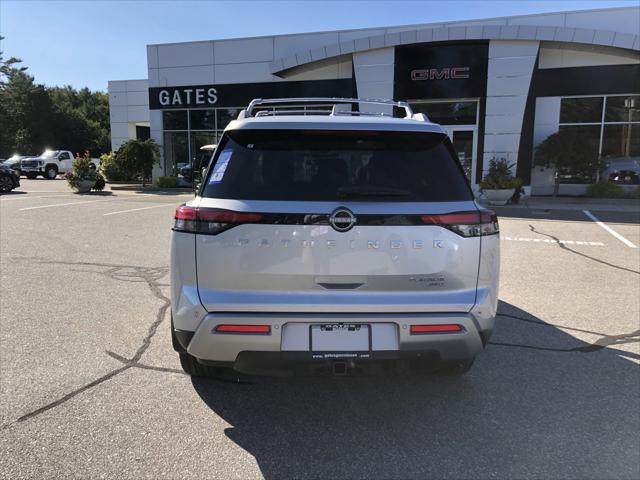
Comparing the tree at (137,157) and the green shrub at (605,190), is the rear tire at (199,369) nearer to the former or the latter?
the green shrub at (605,190)

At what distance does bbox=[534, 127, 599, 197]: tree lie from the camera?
1672 cm

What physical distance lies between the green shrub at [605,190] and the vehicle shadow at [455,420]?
48.7ft

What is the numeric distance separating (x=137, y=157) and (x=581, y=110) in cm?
1833

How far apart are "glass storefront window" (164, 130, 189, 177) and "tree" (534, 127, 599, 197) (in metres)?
15.5

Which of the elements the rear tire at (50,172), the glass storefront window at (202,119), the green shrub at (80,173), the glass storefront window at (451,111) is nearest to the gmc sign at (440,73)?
the glass storefront window at (451,111)

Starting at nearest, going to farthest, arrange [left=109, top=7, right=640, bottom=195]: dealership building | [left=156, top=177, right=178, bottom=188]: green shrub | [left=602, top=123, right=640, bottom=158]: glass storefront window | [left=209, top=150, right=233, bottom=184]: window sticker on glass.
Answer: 1. [left=209, top=150, right=233, bottom=184]: window sticker on glass
2. [left=109, top=7, right=640, bottom=195]: dealership building
3. [left=602, top=123, right=640, bottom=158]: glass storefront window
4. [left=156, top=177, right=178, bottom=188]: green shrub

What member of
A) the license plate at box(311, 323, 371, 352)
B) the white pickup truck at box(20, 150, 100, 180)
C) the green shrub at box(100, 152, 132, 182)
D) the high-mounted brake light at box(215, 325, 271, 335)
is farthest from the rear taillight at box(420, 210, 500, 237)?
the white pickup truck at box(20, 150, 100, 180)

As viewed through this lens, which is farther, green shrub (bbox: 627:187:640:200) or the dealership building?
the dealership building

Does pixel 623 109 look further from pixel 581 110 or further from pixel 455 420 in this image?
pixel 455 420

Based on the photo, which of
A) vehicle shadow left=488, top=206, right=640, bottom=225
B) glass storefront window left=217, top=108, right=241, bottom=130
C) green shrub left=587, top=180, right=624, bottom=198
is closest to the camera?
vehicle shadow left=488, top=206, right=640, bottom=225

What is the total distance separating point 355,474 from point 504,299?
3755 mm

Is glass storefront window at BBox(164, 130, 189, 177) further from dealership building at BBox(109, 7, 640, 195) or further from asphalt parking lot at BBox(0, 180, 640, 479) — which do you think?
asphalt parking lot at BBox(0, 180, 640, 479)

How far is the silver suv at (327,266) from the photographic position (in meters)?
2.68

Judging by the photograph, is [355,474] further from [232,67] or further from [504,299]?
[232,67]
